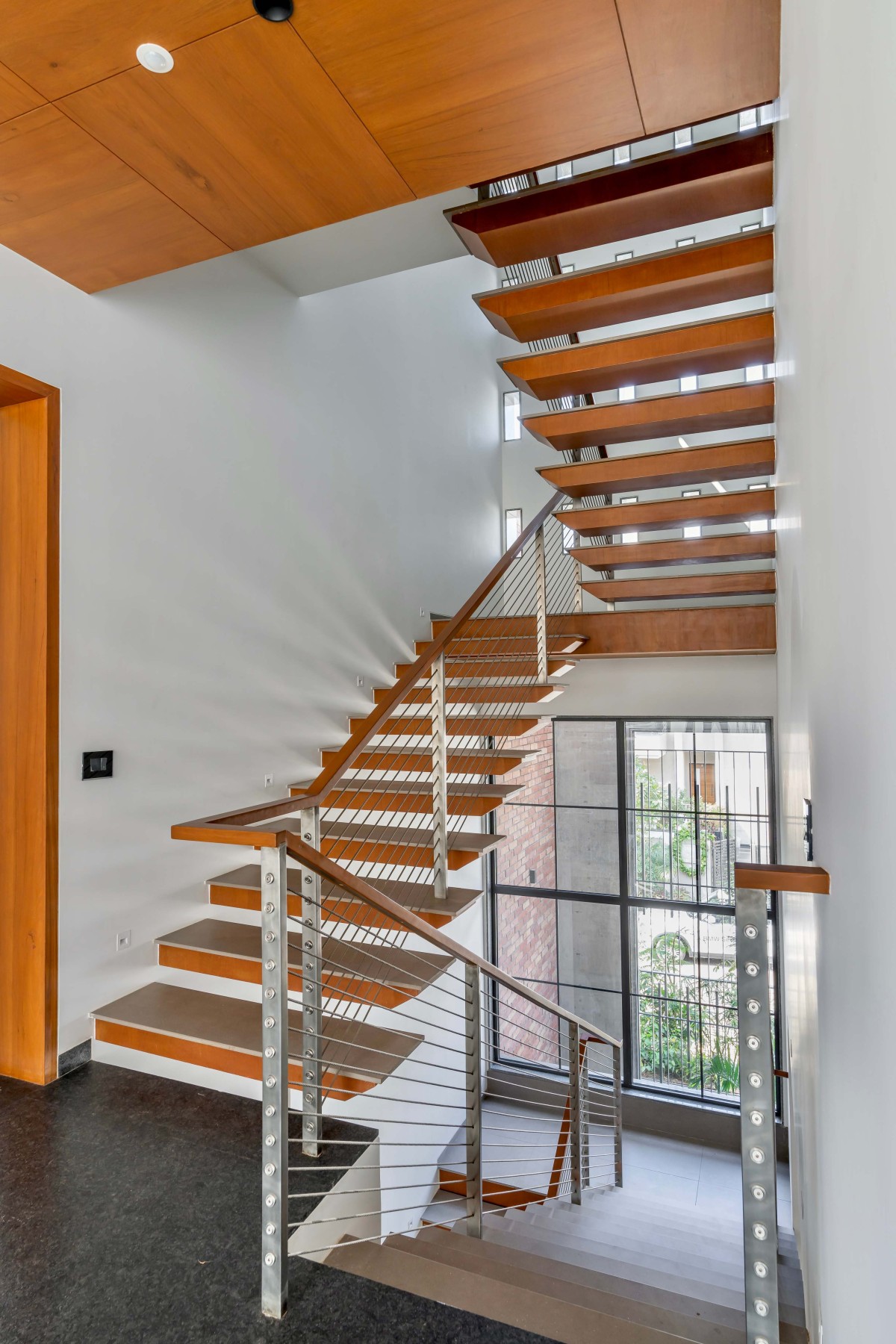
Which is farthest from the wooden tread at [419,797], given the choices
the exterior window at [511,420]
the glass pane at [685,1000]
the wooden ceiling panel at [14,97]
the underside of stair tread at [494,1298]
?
the exterior window at [511,420]

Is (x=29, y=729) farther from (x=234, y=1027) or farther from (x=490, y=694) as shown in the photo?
(x=490, y=694)

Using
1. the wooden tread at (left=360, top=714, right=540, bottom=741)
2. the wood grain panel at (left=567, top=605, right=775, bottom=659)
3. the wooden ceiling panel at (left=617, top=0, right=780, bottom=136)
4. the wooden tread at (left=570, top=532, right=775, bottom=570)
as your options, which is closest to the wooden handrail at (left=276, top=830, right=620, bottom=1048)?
the wooden tread at (left=360, top=714, right=540, bottom=741)

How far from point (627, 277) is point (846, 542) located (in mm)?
2081

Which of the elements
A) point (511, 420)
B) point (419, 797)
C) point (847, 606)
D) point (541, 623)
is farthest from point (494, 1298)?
point (511, 420)

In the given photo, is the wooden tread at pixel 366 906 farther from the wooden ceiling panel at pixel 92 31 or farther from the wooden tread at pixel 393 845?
the wooden ceiling panel at pixel 92 31

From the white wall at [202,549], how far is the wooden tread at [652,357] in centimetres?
153

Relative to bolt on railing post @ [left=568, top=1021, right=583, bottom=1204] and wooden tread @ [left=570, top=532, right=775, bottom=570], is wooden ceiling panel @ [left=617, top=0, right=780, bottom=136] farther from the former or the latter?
bolt on railing post @ [left=568, top=1021, right=583, bottom=1204]

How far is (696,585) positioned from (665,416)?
1600mm

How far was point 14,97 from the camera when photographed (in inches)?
72.2

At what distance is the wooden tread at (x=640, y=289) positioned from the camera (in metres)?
2.48

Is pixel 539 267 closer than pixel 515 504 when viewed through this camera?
Yes

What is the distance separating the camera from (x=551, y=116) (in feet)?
6.39

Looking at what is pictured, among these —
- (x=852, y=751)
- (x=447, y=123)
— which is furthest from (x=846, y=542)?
(x=447, y=123)

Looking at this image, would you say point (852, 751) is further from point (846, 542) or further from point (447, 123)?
point (447, 123)
